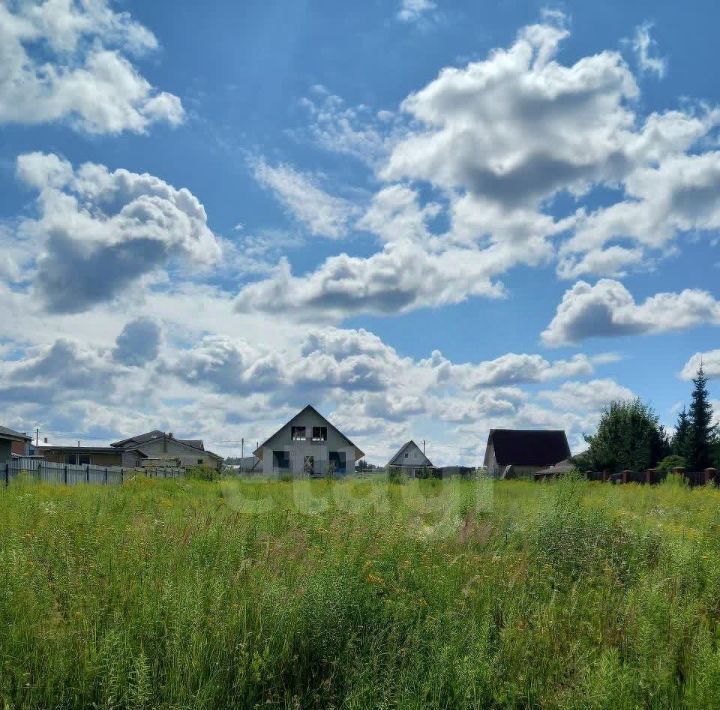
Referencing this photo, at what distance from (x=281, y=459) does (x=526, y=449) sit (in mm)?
21272

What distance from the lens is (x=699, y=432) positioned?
35.2 m

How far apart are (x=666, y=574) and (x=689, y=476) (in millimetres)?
17258

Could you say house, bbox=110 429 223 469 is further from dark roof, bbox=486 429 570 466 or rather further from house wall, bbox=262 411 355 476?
dark roof, bbox=486 429 570 466

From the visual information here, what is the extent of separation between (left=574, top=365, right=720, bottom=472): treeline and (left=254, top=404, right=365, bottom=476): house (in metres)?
15.3

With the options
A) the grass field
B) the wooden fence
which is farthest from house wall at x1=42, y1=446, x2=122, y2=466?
the grass field

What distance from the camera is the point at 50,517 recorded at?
25.7ft

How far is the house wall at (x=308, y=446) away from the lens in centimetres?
4534

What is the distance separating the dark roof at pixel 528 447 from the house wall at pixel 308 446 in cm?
1499

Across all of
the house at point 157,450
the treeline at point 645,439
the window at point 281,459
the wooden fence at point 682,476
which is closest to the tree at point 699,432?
the treeline at point 645,439

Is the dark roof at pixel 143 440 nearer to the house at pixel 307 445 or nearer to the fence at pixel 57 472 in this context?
the house at pixel 307 445

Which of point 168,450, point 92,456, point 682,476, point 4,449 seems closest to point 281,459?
point 4,449

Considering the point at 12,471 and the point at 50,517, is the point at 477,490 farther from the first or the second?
the point at 12,471

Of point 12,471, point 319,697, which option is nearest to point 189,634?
point 319,697

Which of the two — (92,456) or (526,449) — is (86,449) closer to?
(92,456)
